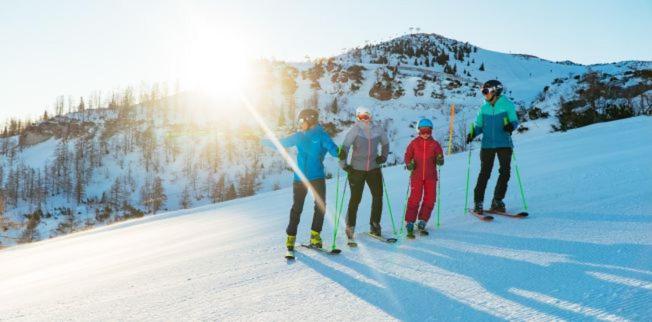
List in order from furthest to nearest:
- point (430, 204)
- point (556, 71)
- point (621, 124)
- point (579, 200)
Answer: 1. point (556, 71)
2. point (621, 124)
3. point (579, 200)
4. point (430, 204)

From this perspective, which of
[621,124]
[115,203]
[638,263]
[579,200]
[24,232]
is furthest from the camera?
[115,203]

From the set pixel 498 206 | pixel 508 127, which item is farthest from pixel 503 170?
pixel 508 127

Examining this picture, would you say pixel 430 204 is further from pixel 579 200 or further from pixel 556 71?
pixel 556 71

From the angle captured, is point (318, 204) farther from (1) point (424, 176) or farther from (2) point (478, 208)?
(2) point (478, 208)

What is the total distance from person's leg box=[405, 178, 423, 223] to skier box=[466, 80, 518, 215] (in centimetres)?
107

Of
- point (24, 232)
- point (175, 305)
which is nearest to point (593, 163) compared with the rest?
point (175, 305)

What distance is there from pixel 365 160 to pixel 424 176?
33.2 inches

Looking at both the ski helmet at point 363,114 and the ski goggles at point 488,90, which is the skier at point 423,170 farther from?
the ski goggles at point 488,90

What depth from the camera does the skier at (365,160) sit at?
5.99 metres

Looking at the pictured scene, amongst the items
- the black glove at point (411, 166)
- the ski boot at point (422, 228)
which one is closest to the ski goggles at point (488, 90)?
the black glove at point (411, 166)

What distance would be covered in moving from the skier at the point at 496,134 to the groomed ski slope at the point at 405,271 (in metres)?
0.46

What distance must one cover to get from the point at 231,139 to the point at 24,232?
97.1ft

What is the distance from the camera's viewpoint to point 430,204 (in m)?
6.05

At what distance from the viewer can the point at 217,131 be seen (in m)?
72.8
